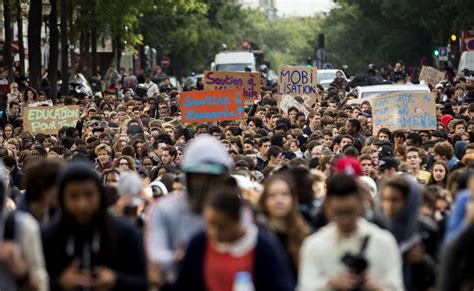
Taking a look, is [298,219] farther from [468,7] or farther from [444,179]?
[468,7]

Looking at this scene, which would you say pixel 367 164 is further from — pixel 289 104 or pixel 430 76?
pixel 430 76

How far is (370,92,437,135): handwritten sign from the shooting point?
2623 centimetres

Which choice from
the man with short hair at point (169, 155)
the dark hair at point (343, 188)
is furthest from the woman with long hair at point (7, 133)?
the dark hair at point (343, 188)

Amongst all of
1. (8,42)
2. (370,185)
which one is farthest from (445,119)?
(8,42)

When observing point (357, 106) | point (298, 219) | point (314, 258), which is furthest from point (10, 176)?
point (357, 106)

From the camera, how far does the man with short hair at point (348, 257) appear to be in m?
9.03

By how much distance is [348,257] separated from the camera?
9016mm

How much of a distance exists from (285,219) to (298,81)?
26560mm

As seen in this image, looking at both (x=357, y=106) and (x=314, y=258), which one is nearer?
(x=314, y=258)

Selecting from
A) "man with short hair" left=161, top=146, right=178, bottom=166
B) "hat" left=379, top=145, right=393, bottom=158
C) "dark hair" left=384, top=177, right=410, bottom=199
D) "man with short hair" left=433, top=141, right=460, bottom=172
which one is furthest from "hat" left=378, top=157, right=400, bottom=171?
"dark hair" left=384, top=177, right=410, bottom=199

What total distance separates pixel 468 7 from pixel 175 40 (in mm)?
23021

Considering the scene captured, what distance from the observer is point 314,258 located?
356 inches

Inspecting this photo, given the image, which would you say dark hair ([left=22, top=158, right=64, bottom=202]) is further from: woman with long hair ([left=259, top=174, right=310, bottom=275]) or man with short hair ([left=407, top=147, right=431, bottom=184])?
man with short hair ([left=407, top=147, right=431, bottom=184])

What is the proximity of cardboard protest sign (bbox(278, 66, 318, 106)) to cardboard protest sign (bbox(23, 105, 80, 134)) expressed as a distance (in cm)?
853
